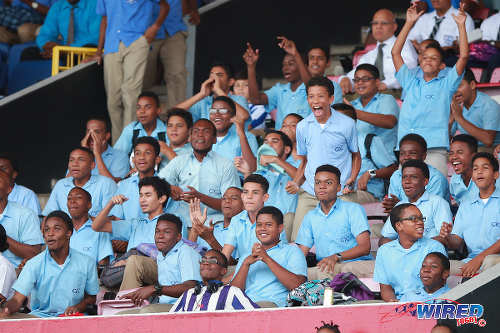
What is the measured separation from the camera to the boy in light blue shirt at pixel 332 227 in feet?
22.9

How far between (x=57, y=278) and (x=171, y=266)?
2.62 feet

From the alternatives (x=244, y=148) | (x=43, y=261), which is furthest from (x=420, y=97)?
(x=43, y=261)

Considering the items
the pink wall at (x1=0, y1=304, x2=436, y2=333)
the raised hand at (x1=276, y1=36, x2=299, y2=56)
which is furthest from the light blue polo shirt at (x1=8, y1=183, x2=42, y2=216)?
the pink wall at (x1=0, y1=304, x2=436, y2=333)

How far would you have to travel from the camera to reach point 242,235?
7191mm

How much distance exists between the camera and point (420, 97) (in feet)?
27.8

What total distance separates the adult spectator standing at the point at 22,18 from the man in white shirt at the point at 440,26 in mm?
Result: 4483

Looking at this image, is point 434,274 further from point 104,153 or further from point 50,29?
point 50,29

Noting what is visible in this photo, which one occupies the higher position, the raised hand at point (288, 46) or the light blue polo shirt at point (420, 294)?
the raised hand at point (288, 46)

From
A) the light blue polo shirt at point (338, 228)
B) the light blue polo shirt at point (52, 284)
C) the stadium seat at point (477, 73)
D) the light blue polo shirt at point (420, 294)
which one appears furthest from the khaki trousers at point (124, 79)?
the light blue polo shirt at point (420, 294)

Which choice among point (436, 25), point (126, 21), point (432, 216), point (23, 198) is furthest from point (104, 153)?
point (436, 25)

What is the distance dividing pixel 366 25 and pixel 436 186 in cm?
465

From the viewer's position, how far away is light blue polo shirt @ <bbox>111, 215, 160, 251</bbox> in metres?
7.58

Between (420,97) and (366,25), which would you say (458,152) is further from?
(366,25)

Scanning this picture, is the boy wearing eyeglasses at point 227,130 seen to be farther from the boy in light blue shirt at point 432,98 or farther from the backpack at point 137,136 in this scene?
the boy in light blue shirt at point 432,98
